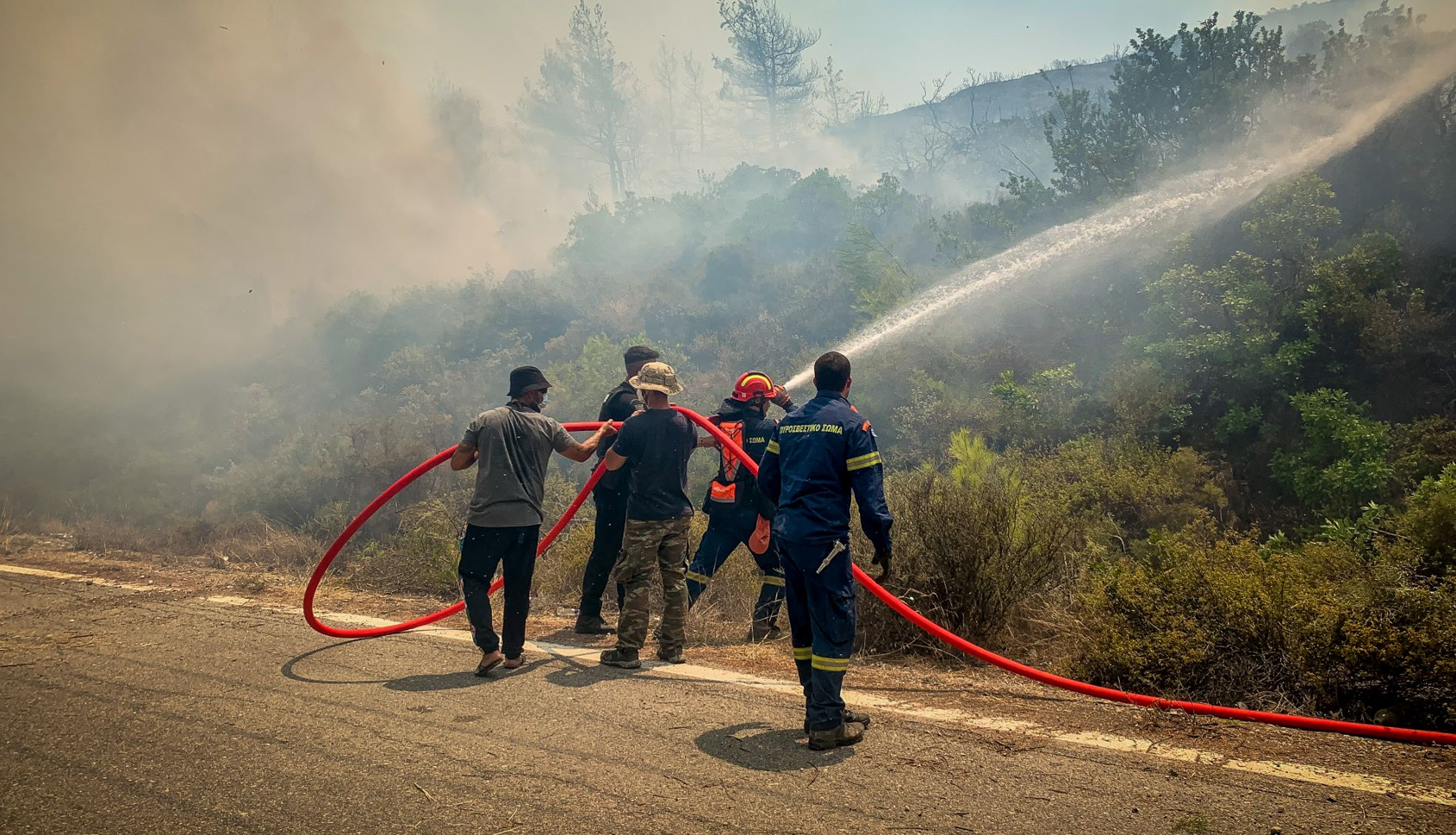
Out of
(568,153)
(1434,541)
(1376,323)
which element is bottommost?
(1434,541)

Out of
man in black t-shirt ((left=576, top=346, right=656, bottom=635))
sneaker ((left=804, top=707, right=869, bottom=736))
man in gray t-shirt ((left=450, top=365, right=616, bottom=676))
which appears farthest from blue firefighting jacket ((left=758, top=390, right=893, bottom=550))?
man in black t-shirt ((left=576, top=346, right=656, bottom=635))

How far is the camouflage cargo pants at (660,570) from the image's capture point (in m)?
5.80

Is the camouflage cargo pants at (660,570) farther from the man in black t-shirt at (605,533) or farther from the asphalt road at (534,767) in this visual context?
the man in black t-shirt at (605,533)

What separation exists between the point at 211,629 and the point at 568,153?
4863 centimetres

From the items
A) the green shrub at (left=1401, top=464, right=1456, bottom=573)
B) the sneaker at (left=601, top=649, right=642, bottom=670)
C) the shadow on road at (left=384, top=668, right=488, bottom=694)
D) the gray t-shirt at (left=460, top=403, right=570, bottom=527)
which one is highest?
the gray t-shirt at (left=460, top=403, right=570, bottom=527)

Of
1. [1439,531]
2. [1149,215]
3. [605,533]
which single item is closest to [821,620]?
[605,533]

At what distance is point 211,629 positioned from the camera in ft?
22.0

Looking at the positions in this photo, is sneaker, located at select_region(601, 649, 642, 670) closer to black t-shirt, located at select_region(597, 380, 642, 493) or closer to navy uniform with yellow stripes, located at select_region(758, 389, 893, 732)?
black t-shirt, located at select_region(597, 380, 642, 493)

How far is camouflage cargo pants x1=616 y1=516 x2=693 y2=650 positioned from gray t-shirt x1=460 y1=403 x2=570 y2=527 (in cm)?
68

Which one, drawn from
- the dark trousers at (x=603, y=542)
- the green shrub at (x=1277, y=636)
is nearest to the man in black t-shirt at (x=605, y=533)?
the dark trousers at (x=603, y=542)

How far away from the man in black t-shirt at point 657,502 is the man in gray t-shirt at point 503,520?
0.50 metres

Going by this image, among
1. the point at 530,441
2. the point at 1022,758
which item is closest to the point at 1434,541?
the point at 1022,758

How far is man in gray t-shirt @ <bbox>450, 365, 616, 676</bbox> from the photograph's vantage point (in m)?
5.62

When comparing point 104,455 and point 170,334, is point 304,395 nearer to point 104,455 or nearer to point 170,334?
point 170,334
